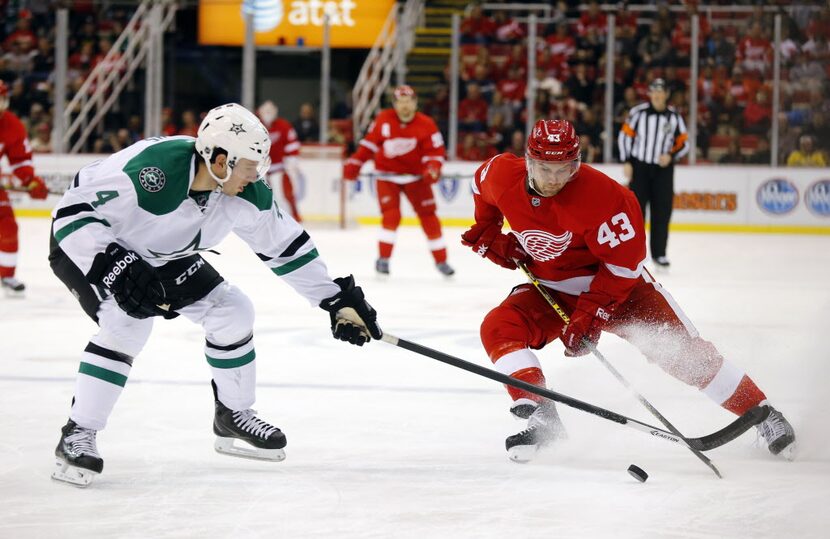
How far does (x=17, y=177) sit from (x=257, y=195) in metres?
4.10

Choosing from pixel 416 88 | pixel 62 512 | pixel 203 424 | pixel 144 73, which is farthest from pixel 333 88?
pixel 62 512

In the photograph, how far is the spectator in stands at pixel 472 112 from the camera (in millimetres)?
12086

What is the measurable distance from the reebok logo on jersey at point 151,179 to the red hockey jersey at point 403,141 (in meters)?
5.28

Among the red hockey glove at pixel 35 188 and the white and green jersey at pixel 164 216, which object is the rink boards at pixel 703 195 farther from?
the white and green jersey at pixel 164 216

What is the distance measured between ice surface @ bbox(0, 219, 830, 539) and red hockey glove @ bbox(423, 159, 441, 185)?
1985mm

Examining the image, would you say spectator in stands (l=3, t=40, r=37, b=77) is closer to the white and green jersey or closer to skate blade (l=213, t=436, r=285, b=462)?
skate blade (l=213, t=436, r=285, b=462)

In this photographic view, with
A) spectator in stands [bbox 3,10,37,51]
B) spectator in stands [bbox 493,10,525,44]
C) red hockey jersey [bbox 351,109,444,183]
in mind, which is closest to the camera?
red hockey jersey [bbox 351,109,444,183]

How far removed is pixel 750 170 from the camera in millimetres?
11289

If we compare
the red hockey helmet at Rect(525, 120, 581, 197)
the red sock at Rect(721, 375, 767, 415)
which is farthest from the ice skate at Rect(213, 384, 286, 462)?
the red sock at Rect(721, 375, 767, 415)

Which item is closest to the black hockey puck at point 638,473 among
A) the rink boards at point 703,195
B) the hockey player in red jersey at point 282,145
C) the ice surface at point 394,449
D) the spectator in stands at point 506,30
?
the ice surface at point 394,449

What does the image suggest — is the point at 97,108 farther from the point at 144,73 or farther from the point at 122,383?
the point at 122,383

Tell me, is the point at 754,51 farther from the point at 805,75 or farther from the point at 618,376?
the point at 618,376

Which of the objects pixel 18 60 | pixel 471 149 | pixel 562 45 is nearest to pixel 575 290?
pixel 471 149

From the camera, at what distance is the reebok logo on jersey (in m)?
2.79
